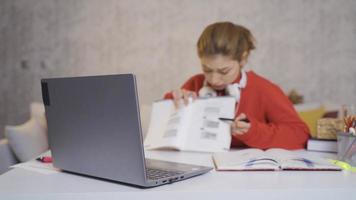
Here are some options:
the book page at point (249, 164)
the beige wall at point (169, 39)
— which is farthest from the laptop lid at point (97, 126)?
the beige wall at point (169, 39)

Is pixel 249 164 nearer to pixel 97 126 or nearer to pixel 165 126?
pixel 97 126

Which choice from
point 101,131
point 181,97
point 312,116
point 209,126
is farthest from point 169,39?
point 101,131

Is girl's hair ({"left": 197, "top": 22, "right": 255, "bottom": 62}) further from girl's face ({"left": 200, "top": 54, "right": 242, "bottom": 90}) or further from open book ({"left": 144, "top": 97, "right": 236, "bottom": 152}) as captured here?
open book ({"left": 144, "top": 97, "right": 236, "bottom": 152})

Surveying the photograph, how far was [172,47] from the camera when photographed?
2.83m

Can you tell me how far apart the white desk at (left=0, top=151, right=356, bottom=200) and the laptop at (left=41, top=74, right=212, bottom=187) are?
0.03 metres

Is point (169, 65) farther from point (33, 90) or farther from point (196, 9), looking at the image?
point (33, 90)

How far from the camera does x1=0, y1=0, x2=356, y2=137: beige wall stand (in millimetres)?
2799

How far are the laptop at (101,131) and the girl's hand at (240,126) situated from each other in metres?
0.43

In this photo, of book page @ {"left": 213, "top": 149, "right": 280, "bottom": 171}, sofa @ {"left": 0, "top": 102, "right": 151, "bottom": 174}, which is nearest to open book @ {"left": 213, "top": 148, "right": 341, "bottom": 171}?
book page @ {"left": 213, "top": 149, "right": 280, "bottom": 171}

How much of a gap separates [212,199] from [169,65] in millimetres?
2111

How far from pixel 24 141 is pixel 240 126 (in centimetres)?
102

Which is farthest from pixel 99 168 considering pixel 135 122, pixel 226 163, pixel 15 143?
pixel 15 143

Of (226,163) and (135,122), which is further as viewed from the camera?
(226,163)

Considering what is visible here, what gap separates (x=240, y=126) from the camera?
137 cm
